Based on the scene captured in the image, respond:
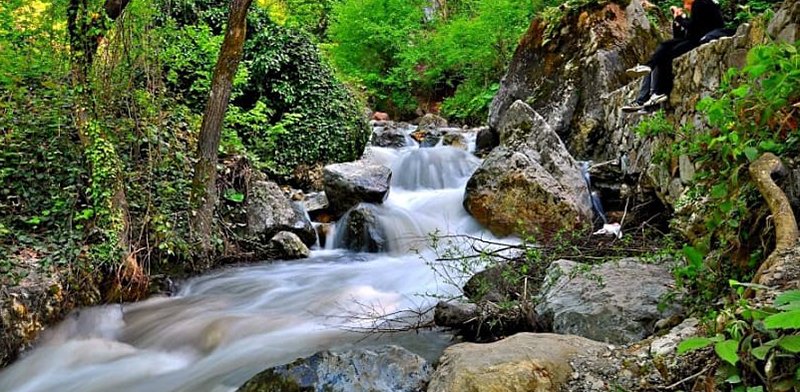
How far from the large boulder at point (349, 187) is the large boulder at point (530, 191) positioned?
155 cm

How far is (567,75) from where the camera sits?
35.1ft

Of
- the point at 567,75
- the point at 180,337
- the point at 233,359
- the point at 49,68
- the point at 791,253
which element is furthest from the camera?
the point at 567,75

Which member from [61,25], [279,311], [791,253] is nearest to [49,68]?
[61,25]

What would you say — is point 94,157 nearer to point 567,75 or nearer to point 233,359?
point 233,359

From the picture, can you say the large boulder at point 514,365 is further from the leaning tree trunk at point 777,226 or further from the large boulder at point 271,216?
the large boulder at point 271,216

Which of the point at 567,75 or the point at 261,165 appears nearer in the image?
the point at 261,165

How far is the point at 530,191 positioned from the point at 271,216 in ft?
12.4

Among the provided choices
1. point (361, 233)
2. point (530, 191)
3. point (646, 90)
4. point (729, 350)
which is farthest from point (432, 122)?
point (729, 350)

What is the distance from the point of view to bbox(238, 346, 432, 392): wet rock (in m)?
3.04

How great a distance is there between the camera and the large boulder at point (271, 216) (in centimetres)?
751

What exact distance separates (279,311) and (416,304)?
4.90 feet

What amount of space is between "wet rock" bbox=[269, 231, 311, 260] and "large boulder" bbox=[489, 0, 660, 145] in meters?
5.83

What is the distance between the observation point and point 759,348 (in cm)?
143

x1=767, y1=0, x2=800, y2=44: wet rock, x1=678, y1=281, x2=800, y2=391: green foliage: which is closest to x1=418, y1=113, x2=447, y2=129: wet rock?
x1=767, y1=0, x2=800, y2=44: wet rock
